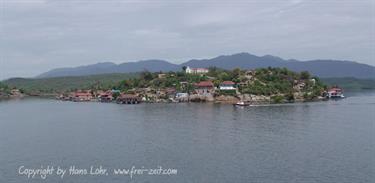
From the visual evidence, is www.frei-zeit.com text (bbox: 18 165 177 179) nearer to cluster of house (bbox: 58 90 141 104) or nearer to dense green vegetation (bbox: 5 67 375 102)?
dense green vegetation (bbox: 5 67 375 102)

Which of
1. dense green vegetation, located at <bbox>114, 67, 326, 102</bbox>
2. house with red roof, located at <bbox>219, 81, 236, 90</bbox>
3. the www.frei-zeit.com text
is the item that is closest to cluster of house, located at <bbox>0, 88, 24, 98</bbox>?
dense green vegetation, located at <bbox>114, 67, 326, 102</bbox>

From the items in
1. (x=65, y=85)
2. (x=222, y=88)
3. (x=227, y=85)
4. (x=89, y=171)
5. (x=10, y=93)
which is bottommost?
(x=89, y=171)

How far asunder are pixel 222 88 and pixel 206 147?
5165 cm

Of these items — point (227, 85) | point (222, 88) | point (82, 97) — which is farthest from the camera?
point (82, 97)

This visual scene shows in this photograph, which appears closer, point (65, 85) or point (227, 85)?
point (227, 85)

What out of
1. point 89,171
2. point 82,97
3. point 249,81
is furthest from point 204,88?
point 89,171

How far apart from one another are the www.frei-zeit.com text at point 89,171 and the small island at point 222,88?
53.4 meters

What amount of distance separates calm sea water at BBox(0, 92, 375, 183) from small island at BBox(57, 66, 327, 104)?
28969 mm

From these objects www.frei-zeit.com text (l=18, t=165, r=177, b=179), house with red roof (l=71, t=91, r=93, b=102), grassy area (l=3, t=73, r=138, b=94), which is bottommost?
www.frei-zeit.com text (l=18, t=165, r=177, b=179)

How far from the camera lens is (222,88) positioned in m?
84.9

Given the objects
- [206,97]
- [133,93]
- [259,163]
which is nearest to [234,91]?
[206,97]

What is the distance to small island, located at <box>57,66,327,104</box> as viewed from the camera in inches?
3228

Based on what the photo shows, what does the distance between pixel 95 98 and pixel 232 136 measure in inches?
2627

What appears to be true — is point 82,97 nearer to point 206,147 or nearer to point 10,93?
point 10,93
